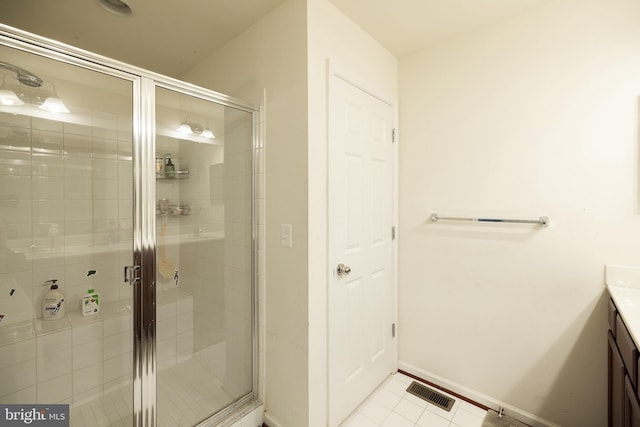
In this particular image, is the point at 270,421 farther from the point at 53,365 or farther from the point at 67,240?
the point at 67,240

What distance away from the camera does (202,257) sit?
164cm

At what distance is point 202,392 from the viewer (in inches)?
61.8

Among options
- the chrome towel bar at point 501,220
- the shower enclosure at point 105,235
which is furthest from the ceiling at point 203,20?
the chrome towel bar at point 501,220

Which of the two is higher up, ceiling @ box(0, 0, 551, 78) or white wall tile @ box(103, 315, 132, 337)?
ceiling @ box(0, 0, 551, 78)

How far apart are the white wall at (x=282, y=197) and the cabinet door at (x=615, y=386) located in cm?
132

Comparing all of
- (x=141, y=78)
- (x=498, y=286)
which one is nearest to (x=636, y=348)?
(x=498, y=286)

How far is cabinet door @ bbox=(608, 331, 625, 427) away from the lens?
1.11 meters

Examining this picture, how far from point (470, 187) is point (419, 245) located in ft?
1.74

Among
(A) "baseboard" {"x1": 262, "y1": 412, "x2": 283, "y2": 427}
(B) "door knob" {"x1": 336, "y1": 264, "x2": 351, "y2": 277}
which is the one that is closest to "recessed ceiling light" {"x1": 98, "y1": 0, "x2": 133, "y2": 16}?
(B) "door knob" {"x1": 336, "y1": 264, "x2": 351, "y2": 277}

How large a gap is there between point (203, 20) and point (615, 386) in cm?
284

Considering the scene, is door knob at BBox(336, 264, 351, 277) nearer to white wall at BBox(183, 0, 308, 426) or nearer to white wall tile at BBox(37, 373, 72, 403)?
white wall at BBox(183, 0, 308, 426)

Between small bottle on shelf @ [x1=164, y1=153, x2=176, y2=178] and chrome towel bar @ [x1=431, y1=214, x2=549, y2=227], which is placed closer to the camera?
small bottle on shelf @ [x1=164, y1=153, x2=176, y2=178]

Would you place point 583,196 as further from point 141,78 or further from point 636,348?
point 141,78

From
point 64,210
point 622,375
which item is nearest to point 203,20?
point 64,210
